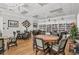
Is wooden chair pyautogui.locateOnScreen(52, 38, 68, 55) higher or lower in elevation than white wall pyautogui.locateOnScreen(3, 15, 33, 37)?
lower

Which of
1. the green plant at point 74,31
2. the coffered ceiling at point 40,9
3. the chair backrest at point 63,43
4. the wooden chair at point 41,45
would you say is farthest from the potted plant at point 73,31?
the wooden chair at point 41,45

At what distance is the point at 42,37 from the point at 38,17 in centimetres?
33

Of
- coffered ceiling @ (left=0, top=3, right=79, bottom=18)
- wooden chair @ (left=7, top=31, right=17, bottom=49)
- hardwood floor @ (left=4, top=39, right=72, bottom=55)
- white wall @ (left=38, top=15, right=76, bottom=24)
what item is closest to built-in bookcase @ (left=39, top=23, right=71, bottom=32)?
white wall @ (left=38, top=15, right=76, bottom=24)

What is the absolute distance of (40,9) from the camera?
6.69ft

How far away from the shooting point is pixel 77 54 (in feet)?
6.84

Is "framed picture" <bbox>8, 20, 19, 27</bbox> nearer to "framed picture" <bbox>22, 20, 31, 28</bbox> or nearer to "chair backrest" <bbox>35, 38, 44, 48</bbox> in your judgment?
"framed picture" <bbox>22, 20, 31, 28</bbox>

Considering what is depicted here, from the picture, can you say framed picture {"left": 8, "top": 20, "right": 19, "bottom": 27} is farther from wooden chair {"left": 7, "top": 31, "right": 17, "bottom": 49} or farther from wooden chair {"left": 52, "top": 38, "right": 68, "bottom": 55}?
wooden chair {"left": 52, "top": 38, "right": 68, "bottom": 55}

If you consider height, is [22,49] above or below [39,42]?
below

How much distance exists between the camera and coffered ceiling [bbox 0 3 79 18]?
202 centimetres

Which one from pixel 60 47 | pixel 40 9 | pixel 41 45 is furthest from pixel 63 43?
A: pixel 40 9

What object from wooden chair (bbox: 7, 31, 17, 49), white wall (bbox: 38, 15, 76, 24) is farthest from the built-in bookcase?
wooden chair (bbox: 7, 31, 17, 49)

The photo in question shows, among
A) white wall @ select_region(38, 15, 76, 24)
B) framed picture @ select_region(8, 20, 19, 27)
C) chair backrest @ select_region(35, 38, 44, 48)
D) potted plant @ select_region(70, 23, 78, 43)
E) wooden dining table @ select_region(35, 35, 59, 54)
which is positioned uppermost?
white wall @ select_region(38, 15, 76, 24)

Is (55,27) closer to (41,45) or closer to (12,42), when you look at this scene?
(41,45)

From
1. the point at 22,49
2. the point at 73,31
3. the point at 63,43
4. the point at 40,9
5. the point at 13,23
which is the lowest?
the point at 22,49
